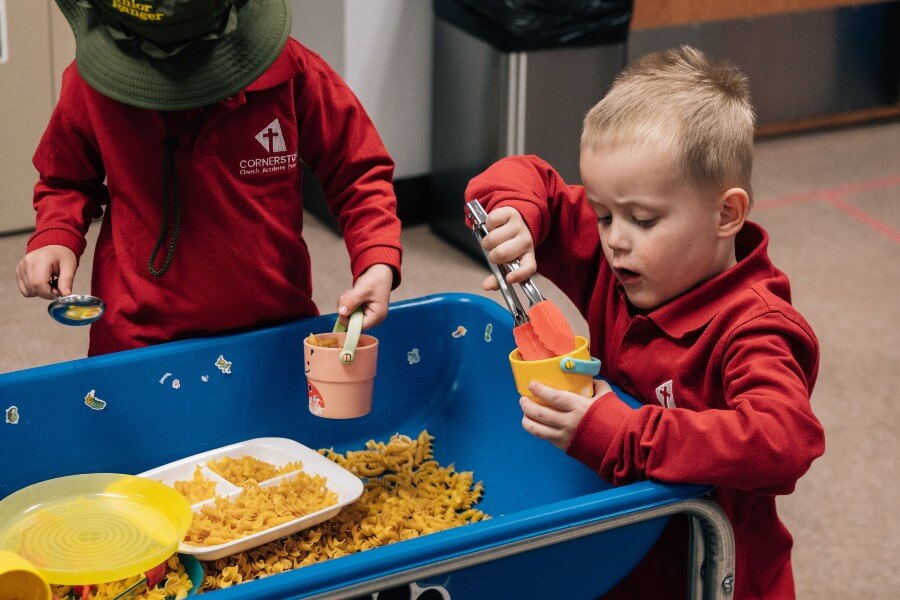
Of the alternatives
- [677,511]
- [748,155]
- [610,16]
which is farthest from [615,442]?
[610,16]

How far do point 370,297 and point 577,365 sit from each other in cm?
31

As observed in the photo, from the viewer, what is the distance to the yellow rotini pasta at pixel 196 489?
1.20 meters

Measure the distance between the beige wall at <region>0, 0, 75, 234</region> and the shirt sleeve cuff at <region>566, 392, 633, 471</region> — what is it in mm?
1991

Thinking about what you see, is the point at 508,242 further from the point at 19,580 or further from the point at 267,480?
the point at 19,580

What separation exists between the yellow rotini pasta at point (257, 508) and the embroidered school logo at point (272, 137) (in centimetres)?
34

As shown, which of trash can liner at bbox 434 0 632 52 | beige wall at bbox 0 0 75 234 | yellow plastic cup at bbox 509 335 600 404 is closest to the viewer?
yellow plastic cup at bbox 509 335 600 404

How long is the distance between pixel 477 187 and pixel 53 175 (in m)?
0.45

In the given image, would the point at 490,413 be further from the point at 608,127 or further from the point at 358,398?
the point at 608,127

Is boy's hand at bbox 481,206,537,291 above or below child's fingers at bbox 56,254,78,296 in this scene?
above

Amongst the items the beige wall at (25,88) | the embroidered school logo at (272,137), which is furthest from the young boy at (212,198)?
the beige wall at (25,88)

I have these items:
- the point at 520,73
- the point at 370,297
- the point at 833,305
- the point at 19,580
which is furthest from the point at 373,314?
the point at 833,305

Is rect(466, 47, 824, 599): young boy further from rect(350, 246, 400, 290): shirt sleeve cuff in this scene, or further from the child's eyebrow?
rect(350, 246, 400, 290): shirt sleeve cuff

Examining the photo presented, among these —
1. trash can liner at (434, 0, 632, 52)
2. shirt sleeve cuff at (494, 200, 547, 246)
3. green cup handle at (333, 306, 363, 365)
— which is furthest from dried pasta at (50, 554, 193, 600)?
trash can liner at (434, 0, 632, 52)

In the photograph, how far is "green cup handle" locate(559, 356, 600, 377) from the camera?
3.29 ft
